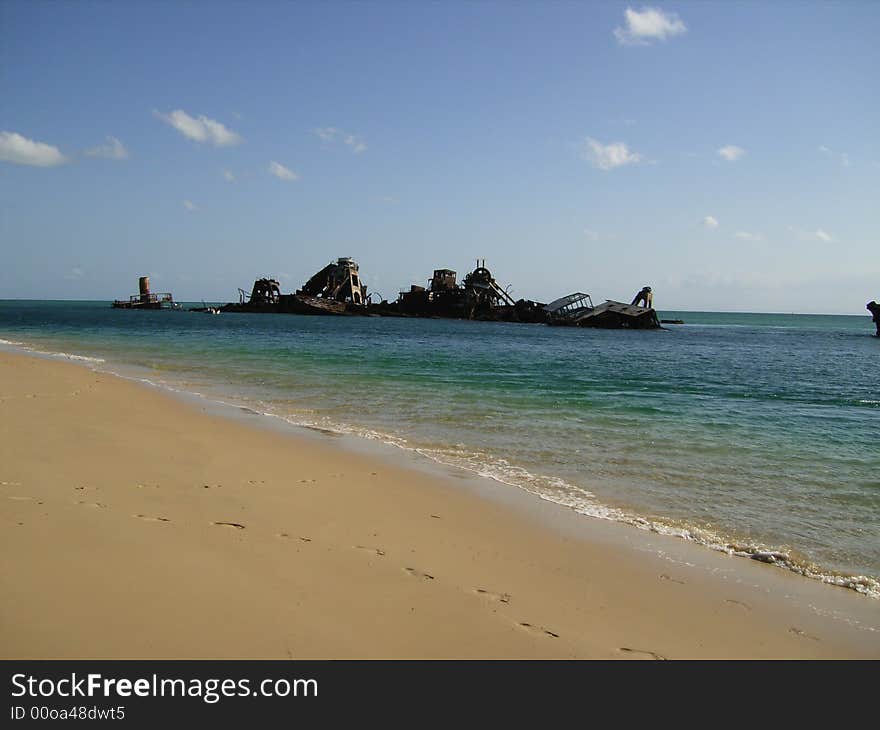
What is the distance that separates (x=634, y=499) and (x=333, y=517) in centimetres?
342

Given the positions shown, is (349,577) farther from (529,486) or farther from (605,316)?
(605,316)

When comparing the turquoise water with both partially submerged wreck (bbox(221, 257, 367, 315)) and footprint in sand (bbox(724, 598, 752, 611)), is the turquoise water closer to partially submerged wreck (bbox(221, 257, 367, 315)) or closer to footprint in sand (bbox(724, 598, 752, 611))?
footprint in sand (bbox(724, 598, 752, 611))

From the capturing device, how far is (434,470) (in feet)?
24.6

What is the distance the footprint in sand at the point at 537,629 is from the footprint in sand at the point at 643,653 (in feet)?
1.25

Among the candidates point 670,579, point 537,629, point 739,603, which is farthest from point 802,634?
point 537,629

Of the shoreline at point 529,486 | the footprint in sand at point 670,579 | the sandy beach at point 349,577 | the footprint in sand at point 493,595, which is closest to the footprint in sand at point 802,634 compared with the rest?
the sandy beach at point 349,577

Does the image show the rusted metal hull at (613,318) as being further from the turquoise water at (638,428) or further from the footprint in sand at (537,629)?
the footprint in sand at (537,629)

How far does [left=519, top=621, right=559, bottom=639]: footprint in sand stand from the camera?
3439 mm

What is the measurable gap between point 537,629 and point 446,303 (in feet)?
226

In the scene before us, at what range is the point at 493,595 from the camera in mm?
3939

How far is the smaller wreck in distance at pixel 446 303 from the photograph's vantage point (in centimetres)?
6022
